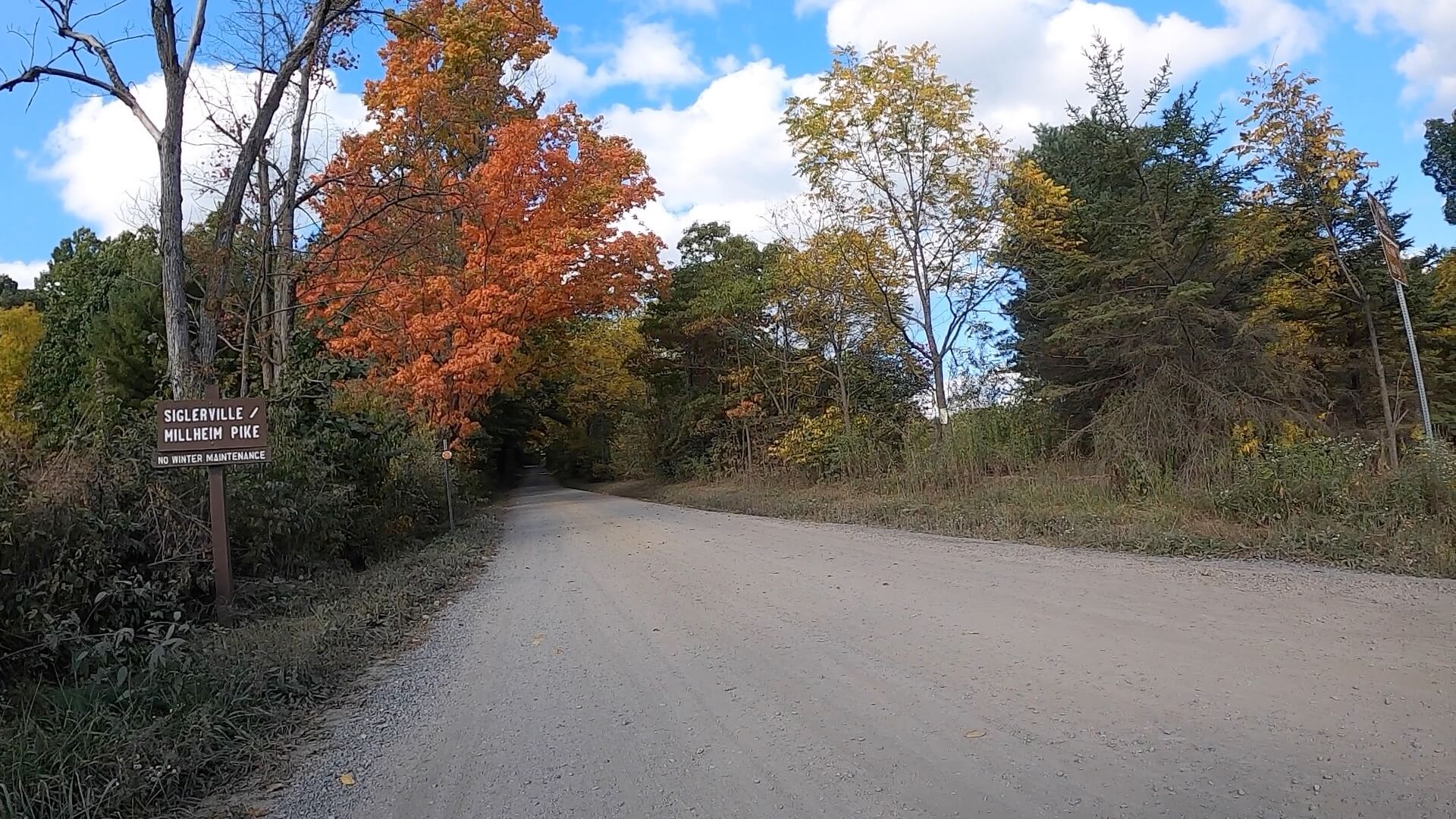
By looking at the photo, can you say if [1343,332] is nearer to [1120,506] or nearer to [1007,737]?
[1120,506]

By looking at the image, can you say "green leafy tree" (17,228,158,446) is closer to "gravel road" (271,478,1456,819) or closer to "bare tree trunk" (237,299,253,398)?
"bare tree trunk" (237,299,253,398)

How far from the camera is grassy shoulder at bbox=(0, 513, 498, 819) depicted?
369cm

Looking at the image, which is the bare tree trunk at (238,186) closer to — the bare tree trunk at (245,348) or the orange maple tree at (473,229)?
the bare tree trunk at (245,348)

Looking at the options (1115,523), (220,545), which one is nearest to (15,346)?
(220,545)

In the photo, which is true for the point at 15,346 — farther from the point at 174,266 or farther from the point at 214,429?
the point at 214,429

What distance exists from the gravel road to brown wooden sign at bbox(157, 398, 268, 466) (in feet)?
8.85

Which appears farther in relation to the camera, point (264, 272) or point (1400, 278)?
point (264, 272)

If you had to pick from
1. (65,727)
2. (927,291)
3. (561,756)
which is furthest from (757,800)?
(927,291)

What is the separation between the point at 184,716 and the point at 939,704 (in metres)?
4.10

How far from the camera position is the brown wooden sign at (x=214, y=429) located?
774 centimetres

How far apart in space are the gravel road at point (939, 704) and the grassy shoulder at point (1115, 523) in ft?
2.02

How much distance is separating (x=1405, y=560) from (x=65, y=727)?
9.34 meters

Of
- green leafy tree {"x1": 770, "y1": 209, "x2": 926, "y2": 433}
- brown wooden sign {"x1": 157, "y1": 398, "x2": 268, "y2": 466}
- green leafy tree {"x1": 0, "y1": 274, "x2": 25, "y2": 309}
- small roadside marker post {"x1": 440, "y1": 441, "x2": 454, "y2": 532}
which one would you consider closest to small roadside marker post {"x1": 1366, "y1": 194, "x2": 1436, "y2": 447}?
green leafy tree {"x1": 770, "y1": 209, "x2": 926, "y2": 433}

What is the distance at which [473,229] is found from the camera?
19141 mm
